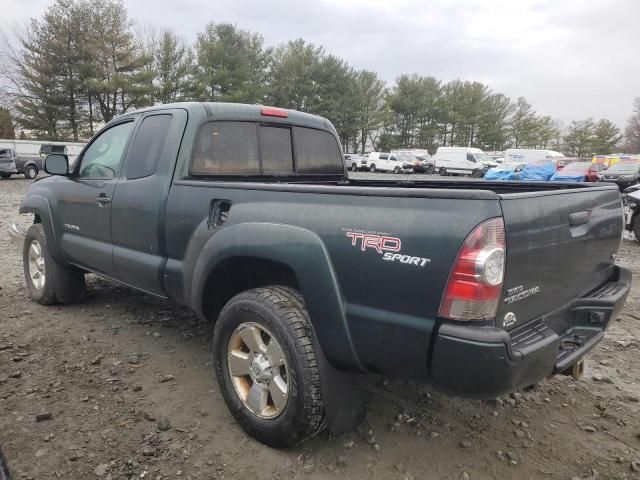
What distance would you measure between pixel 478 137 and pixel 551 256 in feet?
232

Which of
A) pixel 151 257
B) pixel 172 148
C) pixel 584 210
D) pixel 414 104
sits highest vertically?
pixel 414 104

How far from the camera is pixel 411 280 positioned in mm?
1868

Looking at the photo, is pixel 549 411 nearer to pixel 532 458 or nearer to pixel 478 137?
pixel 532 458

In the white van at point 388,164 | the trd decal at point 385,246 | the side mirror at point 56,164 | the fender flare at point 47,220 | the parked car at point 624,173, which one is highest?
the side mirror at point 56,164

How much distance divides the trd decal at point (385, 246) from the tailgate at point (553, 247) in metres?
0.36

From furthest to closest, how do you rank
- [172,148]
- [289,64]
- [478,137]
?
[478,137]
[289,64]
[172,148]

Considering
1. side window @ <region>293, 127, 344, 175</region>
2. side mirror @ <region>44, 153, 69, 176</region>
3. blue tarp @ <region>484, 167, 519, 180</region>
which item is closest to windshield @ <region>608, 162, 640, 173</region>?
blue tarp @ <region>484, 167, 519, 180</region>

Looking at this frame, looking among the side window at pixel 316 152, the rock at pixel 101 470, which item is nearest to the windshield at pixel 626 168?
the side window at pixel 316 152

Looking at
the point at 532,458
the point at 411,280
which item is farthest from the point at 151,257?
the point at 532,458

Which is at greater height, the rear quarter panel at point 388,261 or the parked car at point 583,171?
the rear quarter panel at point 388,261

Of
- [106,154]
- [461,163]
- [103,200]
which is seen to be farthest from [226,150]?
[461,163]

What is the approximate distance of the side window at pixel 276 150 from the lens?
3643 mm

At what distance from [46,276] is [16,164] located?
79.4 ft

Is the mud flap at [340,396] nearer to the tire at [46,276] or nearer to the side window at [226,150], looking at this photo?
the side window at [226,150]
